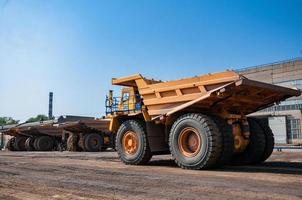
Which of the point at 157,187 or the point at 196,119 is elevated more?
the point at 196,119

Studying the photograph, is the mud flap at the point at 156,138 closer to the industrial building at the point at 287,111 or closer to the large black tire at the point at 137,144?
the large black tire at the point at 137,144

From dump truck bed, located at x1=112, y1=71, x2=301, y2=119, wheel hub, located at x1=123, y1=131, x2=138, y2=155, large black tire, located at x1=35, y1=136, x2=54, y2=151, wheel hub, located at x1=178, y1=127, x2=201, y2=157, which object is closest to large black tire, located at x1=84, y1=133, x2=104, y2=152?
large black tire, located at x1=35, y1=136, x2=54, y2=151

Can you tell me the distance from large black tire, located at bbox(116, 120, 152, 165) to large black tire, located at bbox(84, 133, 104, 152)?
12821mm

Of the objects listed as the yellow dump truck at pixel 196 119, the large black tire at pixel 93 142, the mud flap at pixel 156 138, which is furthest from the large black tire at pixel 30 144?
the mud flap at pixel 156 138

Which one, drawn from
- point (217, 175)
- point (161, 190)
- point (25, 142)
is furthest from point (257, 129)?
point (25, 142)

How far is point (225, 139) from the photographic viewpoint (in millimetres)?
8516

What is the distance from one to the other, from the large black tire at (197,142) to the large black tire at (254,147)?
1.95m

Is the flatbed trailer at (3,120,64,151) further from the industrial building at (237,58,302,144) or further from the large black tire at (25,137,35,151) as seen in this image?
the industrial building at (237,58,302,144)

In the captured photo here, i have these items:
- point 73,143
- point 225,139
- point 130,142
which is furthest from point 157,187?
point 73,143

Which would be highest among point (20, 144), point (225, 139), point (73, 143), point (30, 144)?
point (225, 139)

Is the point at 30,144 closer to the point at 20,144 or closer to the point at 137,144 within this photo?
the point at 20,144

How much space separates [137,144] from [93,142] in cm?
1378

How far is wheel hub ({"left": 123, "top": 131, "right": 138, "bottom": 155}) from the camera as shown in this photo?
430 inches

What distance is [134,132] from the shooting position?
35.8ft
